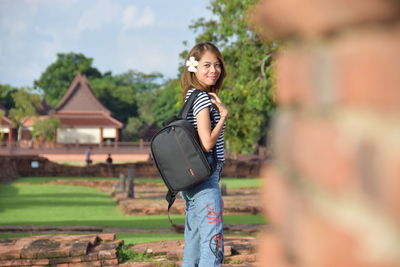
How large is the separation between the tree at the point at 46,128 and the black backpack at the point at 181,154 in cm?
5379

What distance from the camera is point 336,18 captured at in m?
0.77

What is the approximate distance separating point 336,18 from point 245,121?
19340 mm

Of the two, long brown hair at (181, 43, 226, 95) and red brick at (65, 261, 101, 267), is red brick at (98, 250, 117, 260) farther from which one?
long brown hair at (181, 43, 226, 95)

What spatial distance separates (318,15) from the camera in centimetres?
79

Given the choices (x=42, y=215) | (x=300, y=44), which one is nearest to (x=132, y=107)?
(x=42, y=215)

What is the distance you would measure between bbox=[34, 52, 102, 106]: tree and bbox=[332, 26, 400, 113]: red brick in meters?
85.1

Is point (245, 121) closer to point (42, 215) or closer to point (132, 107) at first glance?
point (42, 215)

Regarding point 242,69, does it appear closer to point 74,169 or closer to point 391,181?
point 74,169

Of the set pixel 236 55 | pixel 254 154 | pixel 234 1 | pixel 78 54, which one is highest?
pixel 78 54

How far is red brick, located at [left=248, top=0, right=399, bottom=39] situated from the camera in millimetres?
723

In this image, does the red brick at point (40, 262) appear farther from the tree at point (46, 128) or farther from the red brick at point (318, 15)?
the tree at point (46, 128)

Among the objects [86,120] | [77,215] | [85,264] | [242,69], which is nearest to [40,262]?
[85,264]

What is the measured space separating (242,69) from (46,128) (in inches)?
1553

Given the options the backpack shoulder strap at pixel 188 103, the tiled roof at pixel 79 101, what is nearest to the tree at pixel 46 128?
the tiled roof at pixel 79 101
